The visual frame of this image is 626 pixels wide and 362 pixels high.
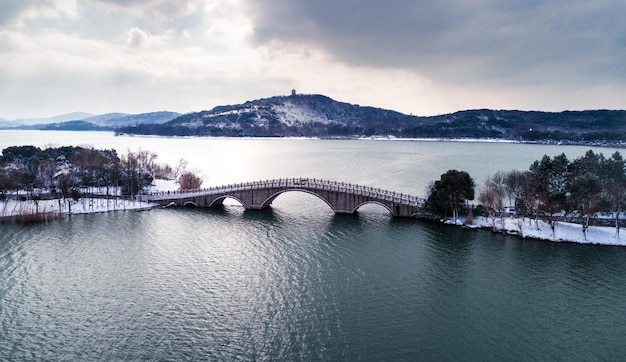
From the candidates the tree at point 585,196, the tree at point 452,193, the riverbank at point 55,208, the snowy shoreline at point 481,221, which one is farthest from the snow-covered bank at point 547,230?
the riverbank at point 55,208

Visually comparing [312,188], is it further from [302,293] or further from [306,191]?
[302,293]

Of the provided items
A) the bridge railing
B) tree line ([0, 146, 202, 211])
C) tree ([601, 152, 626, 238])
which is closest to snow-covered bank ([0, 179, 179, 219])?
tree line ([0, 146, 202, 211])

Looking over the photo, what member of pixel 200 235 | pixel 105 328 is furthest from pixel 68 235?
pixel 105 328

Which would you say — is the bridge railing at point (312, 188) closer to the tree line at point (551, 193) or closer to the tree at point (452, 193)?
the tree at point (452, 193)

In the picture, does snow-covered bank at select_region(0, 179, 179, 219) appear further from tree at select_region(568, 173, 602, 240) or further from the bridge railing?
tree at select_region(568, 173, 602, 240)

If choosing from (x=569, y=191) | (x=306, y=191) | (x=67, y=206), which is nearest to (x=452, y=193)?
(x=569, y=191)

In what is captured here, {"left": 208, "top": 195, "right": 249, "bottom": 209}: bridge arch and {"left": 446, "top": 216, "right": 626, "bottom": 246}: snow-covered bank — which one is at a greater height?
{"left": 208, "top": 195, "right": 249, "bottom": 209}: bridge arch
